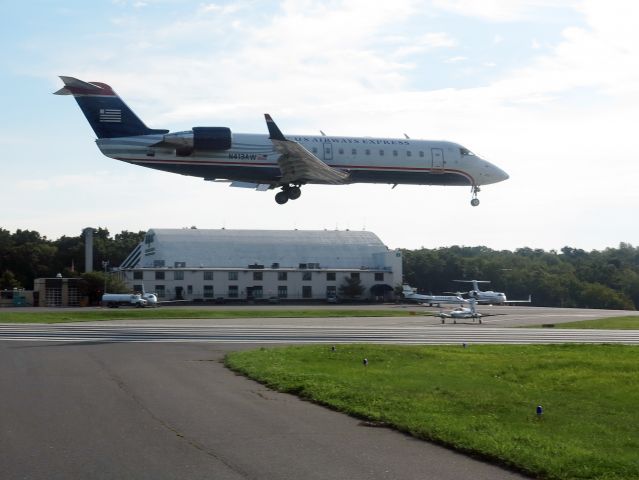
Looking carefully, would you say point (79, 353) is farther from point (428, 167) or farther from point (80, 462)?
point (428, 167)

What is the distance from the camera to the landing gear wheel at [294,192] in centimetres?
4450

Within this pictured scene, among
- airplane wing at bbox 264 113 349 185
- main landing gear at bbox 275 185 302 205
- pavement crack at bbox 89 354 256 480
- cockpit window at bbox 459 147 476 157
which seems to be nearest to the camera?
pavement crack at bbox 89 354 256 480

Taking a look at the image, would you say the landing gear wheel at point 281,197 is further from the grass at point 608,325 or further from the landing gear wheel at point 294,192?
the grass at point 608,325

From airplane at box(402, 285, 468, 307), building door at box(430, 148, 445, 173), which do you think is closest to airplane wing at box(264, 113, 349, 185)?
building door at box(430, 148, 445, 173)

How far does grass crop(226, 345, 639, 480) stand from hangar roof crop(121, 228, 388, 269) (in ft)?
227

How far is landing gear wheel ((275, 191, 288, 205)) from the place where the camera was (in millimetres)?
44656

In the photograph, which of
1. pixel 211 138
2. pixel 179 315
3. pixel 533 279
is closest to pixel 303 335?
pixel 211 138

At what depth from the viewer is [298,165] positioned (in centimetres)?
4200

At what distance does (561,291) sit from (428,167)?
68.9 metres

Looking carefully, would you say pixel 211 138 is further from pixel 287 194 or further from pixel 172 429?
pixel 172 429

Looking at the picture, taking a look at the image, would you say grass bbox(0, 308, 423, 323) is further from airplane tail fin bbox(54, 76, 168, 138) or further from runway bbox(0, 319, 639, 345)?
airplane tail fin bbox(54, 76, 168, 138)

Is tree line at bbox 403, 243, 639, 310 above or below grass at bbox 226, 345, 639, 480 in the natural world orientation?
above

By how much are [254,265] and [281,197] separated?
181ft

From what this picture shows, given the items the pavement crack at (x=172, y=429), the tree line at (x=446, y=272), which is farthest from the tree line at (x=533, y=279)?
the pavement crack at (x=172, y=429)
